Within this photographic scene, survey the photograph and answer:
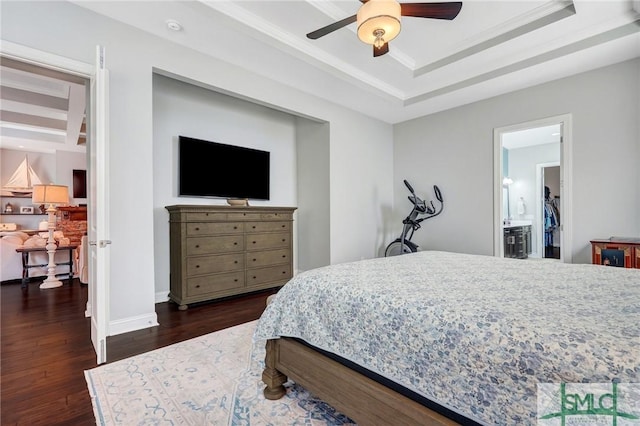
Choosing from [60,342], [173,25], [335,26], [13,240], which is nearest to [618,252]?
[335,26]

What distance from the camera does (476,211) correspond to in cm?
446

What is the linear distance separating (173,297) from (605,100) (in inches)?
214

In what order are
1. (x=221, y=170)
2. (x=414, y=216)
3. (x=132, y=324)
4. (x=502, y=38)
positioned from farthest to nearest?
(x=414, y=216) < (x=221, y=170) < (x=502, y=38) < (x=132, y=324)

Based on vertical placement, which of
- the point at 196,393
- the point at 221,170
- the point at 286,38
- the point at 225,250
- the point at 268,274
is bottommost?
the point at 196,393

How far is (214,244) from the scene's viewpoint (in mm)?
3492

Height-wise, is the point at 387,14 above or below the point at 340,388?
above

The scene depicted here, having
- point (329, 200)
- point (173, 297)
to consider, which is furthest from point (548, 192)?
point (173, 297)

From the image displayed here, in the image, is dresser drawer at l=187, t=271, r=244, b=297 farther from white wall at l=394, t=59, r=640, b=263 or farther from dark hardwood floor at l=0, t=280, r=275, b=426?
white wall at l=394, t=59, r=640, b=263

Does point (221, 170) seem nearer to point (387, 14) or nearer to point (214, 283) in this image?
point (214, 283)

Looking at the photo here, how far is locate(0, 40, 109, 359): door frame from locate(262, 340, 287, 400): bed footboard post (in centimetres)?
126

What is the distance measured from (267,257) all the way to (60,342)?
2.18 metres

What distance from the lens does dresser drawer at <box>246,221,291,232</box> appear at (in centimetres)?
386

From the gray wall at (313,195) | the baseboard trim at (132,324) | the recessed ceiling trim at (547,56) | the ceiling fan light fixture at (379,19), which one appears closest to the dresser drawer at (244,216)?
the gray wall at (313,195)

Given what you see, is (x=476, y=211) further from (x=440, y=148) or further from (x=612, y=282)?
(x=612, y=282)
